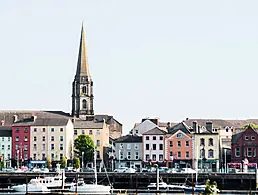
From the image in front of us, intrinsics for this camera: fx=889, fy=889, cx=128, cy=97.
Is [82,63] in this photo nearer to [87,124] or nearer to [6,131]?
[87,124]

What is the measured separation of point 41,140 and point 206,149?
28.4 metres

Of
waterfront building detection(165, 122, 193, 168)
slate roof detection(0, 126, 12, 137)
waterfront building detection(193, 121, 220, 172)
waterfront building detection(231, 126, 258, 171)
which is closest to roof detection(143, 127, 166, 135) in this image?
waterfront building detection(165, 122, 193, 168)

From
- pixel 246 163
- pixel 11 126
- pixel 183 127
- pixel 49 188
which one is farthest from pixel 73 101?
pixel 49 188

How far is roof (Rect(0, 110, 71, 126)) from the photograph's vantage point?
158 meters

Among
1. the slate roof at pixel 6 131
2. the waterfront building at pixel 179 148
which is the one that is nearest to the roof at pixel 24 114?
the slate roof at pixel 6 131

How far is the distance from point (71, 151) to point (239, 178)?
1824 inches

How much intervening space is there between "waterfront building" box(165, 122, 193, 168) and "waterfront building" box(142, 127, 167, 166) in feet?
2.72

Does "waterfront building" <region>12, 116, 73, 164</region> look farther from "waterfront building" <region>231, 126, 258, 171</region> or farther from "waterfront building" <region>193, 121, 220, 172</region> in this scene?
"waterfront building" <region>231, 126, 258, 171</region>

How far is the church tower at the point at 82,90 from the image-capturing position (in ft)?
563

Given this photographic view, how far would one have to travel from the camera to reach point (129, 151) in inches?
5581

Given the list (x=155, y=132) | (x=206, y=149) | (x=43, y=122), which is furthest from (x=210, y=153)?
(x=43, y=122)

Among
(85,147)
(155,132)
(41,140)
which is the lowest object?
(85,147)

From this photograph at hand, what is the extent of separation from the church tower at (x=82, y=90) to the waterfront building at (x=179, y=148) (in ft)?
114

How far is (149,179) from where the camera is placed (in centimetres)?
11119
